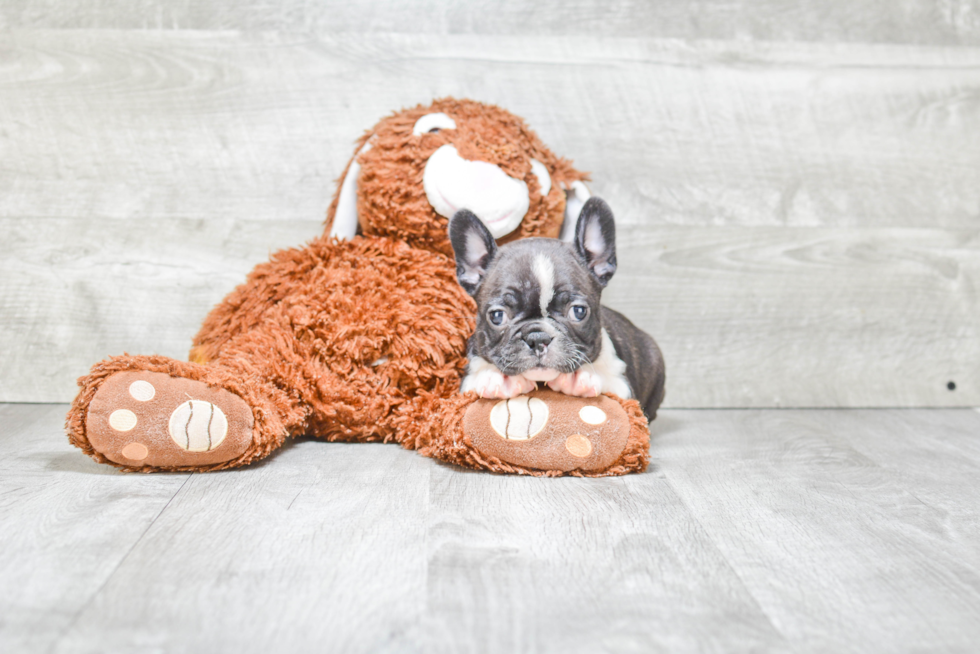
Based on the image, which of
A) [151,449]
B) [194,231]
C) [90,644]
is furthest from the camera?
[194,231]

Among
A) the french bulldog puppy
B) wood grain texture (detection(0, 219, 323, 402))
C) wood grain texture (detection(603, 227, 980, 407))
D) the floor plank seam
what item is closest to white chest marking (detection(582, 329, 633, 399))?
the french bulldog puppy

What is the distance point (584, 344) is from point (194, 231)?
1.17m

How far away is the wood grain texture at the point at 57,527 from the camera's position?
888 mm

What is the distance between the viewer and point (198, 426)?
1.39m

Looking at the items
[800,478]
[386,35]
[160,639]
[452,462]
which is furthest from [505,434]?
[386,35]

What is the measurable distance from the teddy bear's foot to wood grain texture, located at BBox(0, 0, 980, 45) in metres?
1.15

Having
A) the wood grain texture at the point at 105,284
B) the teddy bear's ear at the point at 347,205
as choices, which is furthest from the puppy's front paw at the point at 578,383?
the wood grain texture at the point at 105,284

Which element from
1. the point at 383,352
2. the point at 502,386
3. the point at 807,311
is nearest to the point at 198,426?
the point at 383,352

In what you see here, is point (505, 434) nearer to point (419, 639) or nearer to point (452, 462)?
point (452, 462)

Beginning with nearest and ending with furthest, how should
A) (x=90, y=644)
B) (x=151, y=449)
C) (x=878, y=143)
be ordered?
1. (x=90, y=644)
2. (x=151, y=449)
3. (x=878, y=143)

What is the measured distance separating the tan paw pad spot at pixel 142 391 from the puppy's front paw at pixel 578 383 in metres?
0.69

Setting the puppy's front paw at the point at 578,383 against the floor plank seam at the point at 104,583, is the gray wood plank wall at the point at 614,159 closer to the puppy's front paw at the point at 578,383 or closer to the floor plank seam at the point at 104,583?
the puppy's front paw at the point at 578,383

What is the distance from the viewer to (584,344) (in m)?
1.48

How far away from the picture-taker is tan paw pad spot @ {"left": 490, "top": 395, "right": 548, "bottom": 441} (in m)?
1.44
